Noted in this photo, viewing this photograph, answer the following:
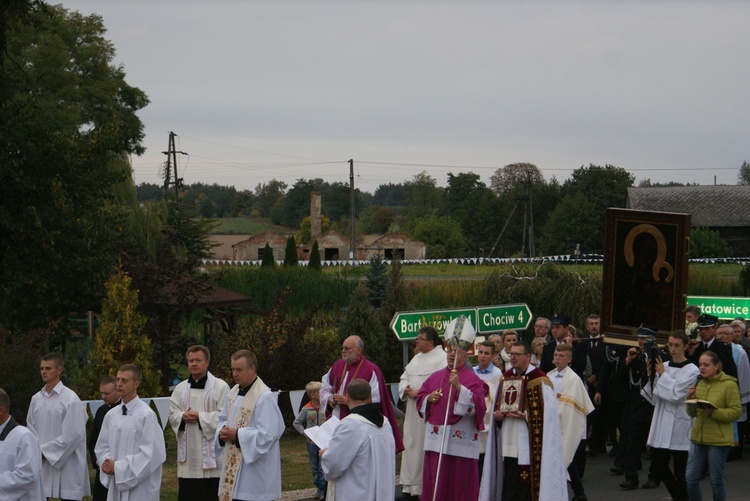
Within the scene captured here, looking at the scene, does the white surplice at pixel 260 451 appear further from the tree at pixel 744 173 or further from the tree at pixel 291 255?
the tree at pixel 744 173

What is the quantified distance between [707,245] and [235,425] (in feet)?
175

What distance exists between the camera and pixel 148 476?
353 inches

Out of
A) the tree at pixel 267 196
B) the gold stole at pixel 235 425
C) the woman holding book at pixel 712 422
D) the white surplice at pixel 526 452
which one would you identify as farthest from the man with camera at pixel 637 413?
the tree at pixel 267 196

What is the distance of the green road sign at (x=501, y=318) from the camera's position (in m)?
16.4

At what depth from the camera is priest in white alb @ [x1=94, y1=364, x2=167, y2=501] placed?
8852mm

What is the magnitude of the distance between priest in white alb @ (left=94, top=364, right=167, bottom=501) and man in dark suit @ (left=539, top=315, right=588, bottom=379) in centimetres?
620

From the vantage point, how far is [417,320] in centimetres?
1559

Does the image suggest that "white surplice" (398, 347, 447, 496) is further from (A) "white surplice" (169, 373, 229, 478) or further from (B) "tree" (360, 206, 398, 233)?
(B) "tree" (360, 206, 398, 233)

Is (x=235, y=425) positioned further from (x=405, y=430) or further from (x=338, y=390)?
(x=405, y=430)

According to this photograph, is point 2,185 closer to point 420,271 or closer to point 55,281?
→ point 55,281

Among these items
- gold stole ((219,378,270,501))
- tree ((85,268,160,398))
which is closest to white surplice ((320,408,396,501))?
gold stole ((219,378,270,501))

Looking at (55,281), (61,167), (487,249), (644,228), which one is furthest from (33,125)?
(487,249)

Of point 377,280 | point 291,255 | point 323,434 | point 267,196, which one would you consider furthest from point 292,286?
point 267,196

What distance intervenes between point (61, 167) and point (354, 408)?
13717mm
